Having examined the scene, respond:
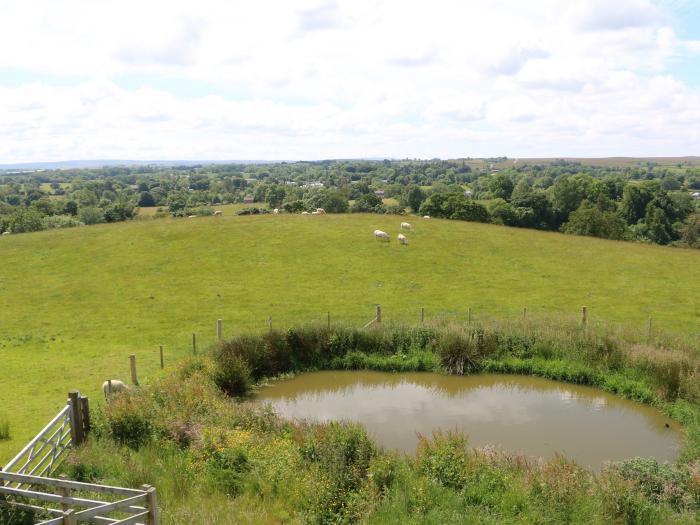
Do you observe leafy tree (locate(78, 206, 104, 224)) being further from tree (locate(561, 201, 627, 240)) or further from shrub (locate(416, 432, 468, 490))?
shrub (locate(416, 432, 468, 490))

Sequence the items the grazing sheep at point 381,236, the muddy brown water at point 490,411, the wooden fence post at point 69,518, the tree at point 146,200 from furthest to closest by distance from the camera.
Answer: the tree at point 146,200
the grazing sheep at point 381,236
the muddy brown water at point 490,411
the wooden fence post at point 69,518

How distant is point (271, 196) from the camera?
132 metres

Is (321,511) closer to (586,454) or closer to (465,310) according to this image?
(586,454)

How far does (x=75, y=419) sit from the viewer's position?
14664 millimetres

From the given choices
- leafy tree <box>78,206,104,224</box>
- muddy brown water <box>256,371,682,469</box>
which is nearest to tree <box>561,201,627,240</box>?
muddy brown water <box>256,371,682,469</box>

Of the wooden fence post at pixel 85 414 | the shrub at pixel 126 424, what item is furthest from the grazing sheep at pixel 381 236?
the wooden fence post at pixel 85 414

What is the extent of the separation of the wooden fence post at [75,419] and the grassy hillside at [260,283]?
12.8ft

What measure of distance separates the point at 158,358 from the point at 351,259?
19408 millimetres

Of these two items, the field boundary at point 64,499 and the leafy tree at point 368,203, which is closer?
the field boundary at point 64,499

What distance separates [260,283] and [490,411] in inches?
824

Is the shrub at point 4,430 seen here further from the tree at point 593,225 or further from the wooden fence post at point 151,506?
the tree at point 593,225

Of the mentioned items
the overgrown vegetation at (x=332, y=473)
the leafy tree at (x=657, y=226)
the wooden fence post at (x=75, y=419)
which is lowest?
the leafy tree at (x=657, y=226)

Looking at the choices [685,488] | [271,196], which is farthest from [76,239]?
[271,196]

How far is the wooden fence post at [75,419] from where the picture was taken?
1454 centimetres
